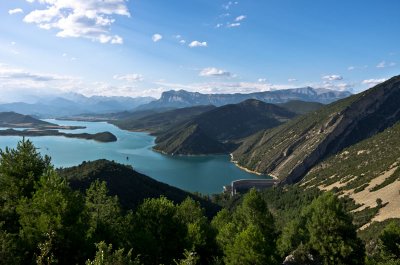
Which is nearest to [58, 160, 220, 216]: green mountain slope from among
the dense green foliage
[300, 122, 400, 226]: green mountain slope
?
[300, 122, 400, 226]: green mountain slope

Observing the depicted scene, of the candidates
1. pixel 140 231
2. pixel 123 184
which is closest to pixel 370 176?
pixel 123 184

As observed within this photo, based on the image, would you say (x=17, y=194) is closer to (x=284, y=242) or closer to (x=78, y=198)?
(x=78, y=198)

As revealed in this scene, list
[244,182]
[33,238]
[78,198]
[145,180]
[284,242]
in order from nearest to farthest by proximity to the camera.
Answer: [33,238]
[78,198]
[284,242]
[145,180]
[244,182]

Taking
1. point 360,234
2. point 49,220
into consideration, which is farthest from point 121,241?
point 360,234

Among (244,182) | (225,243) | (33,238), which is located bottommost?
(244,182)

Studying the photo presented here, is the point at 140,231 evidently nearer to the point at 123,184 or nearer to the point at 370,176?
the point at 123,184

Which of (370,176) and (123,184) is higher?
(370,176)

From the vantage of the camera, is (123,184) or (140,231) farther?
(123,184)
